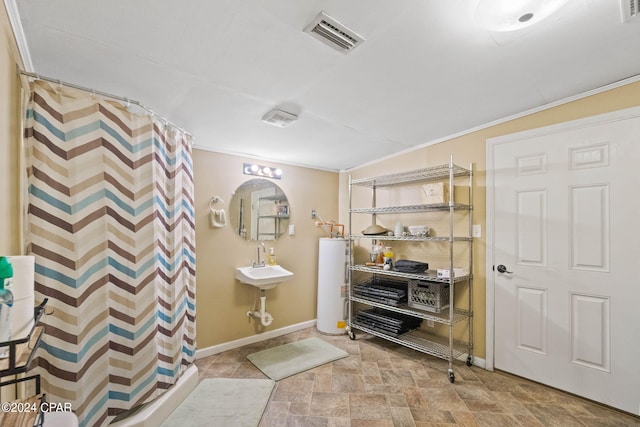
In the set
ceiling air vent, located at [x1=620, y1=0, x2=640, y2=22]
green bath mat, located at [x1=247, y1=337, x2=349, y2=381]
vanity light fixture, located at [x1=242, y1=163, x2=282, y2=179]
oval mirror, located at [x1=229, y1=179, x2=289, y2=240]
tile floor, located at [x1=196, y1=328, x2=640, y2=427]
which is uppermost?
ceiling air vent, located at [x1=620, y1=0, x2=640, y2=22]

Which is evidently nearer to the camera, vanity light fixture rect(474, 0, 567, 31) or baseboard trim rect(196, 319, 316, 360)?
vanity light fixture rect(474, 0, 567, 31)

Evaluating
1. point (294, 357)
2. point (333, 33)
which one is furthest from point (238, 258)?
point (333, 33)

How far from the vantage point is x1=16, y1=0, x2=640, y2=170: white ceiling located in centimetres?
127

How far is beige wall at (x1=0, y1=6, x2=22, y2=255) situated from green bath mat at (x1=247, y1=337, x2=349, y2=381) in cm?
209

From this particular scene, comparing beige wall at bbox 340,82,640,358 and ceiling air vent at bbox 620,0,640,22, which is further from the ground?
ceiling air vent at bbox 620,0,640,22

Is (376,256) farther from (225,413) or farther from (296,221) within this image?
(225,413)

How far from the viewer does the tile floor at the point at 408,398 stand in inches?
75.5

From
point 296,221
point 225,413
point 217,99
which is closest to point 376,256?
point 296,221

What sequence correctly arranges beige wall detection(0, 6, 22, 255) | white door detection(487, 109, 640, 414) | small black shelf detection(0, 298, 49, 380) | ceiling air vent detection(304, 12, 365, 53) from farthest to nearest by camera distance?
1. white door detection(487, 109, 640, 414)
2. ceiling air vent detection(304, 12, 365, 53)
3. beige wall detection(0, 6, 22, 255)
4. small black shelf detection(0, 298, 49, 380)

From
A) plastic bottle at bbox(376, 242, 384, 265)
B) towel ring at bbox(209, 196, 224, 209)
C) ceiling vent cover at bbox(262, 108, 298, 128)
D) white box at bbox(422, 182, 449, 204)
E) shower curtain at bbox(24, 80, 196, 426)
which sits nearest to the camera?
shower curtain at bbox(24, 80, 196, 426)

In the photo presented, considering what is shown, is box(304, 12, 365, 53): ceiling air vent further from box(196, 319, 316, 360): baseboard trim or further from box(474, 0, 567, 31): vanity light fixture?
box(196, 319, 316, 360): baseboard trim

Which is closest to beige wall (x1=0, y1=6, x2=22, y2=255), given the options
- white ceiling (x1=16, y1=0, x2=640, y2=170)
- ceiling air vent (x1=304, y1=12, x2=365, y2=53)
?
white ceiling (x1=16, y1=0, x2=640, y2=170)

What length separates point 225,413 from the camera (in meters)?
2.01

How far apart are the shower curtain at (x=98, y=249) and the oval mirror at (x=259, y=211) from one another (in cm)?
125
